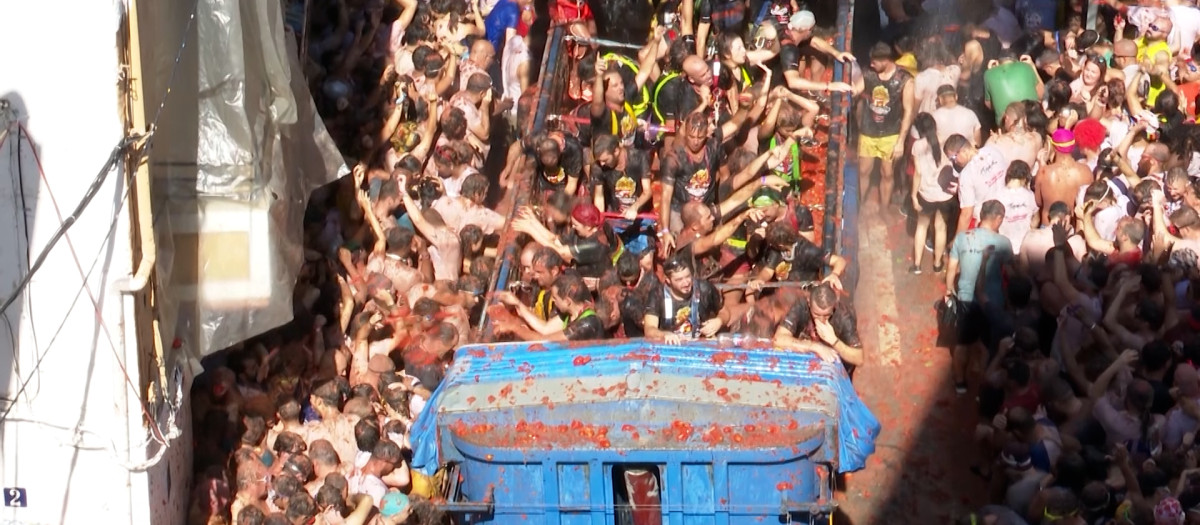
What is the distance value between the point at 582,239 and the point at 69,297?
3620 millimetres

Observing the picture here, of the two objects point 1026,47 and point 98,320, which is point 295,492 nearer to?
point 98,320

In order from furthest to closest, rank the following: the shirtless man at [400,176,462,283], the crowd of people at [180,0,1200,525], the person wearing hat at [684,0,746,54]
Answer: the person wearing hat at [684,0,746,54] → the shirtless man at [400,176,462,283] → the crowd of people at [180,0,1200,525]

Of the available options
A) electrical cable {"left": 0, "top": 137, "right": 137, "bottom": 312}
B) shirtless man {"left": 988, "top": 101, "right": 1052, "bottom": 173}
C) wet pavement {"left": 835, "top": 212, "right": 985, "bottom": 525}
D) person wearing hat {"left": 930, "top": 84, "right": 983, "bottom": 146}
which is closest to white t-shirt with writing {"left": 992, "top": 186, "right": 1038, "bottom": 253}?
shirtless man {"left": 988, "top": 101, "right": 1052, "bottom": 173}

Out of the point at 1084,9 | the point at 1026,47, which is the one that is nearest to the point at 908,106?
the point at 1026,47

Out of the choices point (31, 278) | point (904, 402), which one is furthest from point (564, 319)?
point (31, 278)

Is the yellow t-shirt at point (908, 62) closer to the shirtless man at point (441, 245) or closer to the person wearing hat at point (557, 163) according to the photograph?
the person wearing hat at point (557, 163)

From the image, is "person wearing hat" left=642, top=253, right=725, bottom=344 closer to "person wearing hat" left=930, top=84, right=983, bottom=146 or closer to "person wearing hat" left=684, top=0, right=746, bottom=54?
"person wearing hat" left=930, top=84, right=983, bottom=146

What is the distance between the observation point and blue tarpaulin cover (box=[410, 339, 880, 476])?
10367 mm

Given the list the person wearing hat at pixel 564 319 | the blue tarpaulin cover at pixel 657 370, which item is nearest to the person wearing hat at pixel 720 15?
the person wearing hat at pixel 564 319

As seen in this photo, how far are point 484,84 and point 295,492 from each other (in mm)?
4631

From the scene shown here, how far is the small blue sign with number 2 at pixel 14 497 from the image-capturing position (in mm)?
11153

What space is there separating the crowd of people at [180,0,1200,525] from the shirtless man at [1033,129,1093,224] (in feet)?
0.08

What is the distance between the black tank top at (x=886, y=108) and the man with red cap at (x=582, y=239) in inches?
118

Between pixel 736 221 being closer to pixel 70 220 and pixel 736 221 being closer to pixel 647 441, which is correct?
pixel 647 441
